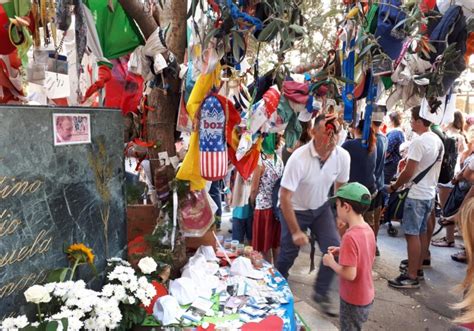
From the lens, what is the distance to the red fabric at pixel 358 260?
87.0 inches

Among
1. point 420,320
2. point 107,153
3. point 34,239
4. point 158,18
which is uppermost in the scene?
point 158,18

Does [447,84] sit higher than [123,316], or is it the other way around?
[447,84]

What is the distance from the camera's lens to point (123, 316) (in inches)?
56.0

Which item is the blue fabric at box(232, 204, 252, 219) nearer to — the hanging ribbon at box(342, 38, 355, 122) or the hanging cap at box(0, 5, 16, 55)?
the hanging ribbon at box(342, 38, 355, 122)

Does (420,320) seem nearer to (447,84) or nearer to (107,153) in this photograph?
(447,84)

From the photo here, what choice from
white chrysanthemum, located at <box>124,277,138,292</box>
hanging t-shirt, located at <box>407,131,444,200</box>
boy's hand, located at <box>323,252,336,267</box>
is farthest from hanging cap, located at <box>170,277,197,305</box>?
hanging t-shirt, located at <box>407,131,444,200</box>

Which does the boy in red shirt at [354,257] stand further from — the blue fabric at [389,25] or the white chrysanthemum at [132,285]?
the white chrysanthemum at [132,285]

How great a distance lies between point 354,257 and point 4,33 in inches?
94.3

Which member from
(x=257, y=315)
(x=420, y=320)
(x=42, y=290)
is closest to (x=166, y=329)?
(x=257, y=315)

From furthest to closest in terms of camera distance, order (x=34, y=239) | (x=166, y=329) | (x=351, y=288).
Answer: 1. (x=351, y=288)
2. (x=166, y=329)
3. (x=34, y=239)

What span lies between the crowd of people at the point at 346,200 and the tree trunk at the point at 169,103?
29.6 inches

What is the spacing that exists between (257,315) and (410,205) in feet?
8.94

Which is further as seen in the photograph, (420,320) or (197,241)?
(420,320)

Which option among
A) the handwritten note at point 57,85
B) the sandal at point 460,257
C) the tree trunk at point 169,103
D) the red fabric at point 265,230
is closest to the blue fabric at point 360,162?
the red fabric at point 265,230
